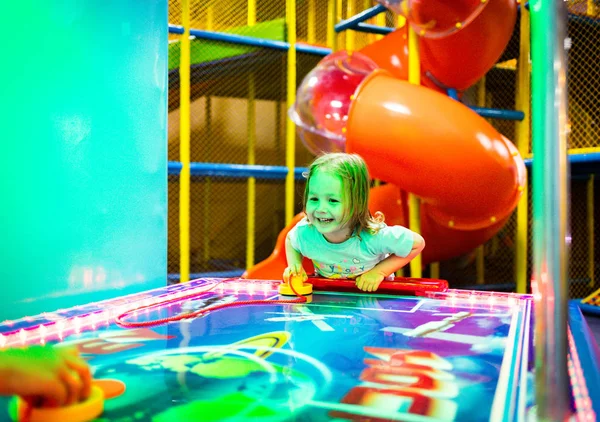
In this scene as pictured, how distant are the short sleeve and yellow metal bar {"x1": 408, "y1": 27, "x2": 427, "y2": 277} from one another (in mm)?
980

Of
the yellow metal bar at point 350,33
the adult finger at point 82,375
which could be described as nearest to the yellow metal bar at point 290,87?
the yellow metal bar at point 350,33

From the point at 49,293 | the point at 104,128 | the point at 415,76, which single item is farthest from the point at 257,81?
the point at 49,293

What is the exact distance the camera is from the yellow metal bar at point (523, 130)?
2.76 metres

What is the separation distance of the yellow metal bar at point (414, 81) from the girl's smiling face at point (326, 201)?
108cm

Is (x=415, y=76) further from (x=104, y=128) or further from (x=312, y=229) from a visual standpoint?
(x=104, y=128)

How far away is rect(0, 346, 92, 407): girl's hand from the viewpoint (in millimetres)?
491

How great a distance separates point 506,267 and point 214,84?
2213 mm

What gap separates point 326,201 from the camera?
1.24 meters

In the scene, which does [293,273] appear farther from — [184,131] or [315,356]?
[184,131]

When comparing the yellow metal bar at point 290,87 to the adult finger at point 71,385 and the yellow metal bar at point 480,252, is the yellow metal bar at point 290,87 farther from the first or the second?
the adult finger at point 71,385

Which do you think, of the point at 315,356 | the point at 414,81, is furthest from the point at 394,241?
the point at 414,81

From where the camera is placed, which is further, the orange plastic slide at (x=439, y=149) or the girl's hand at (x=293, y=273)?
the orange plastic slide at (x=439, y=149)

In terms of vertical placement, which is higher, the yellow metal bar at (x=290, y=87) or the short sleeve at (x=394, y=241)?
the yellow metal bar at (x=290, y=87)

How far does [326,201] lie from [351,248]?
0.17m
